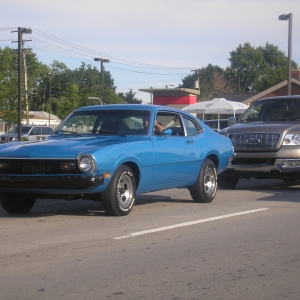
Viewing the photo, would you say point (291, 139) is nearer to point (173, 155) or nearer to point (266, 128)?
point (266, 128)

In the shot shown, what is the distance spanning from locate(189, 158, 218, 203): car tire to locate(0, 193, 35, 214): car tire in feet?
9.01

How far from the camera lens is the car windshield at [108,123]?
9.57 meters

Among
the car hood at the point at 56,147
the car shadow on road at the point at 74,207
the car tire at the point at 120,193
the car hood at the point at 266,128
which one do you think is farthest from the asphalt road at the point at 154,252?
the car hood at the point at 266,128

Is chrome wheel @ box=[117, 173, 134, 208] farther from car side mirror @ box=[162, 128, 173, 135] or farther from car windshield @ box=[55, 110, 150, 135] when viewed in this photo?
car side mirror @ box=[162, 128, 173, 135]

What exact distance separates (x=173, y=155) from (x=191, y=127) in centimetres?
110

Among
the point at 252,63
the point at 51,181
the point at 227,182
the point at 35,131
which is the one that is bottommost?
the point at 227,182

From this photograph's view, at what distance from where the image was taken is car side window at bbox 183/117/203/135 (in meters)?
10.5

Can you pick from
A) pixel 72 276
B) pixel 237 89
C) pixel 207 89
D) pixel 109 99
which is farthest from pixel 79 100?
pixel 237 89

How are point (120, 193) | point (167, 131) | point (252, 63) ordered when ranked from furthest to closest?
point (252, 63) → point (167, 131) → point (120, 193)

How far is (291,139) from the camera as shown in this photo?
12406 millimetres

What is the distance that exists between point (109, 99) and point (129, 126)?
41708mm

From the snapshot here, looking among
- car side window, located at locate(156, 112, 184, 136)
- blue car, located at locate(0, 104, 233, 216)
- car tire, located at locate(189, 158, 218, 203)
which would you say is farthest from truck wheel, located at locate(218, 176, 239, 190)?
car side window, located at locate(156, 112, 184, 136)

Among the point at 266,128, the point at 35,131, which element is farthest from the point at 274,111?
the point at 35,131

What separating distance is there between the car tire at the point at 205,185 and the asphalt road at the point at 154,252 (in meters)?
0.21
